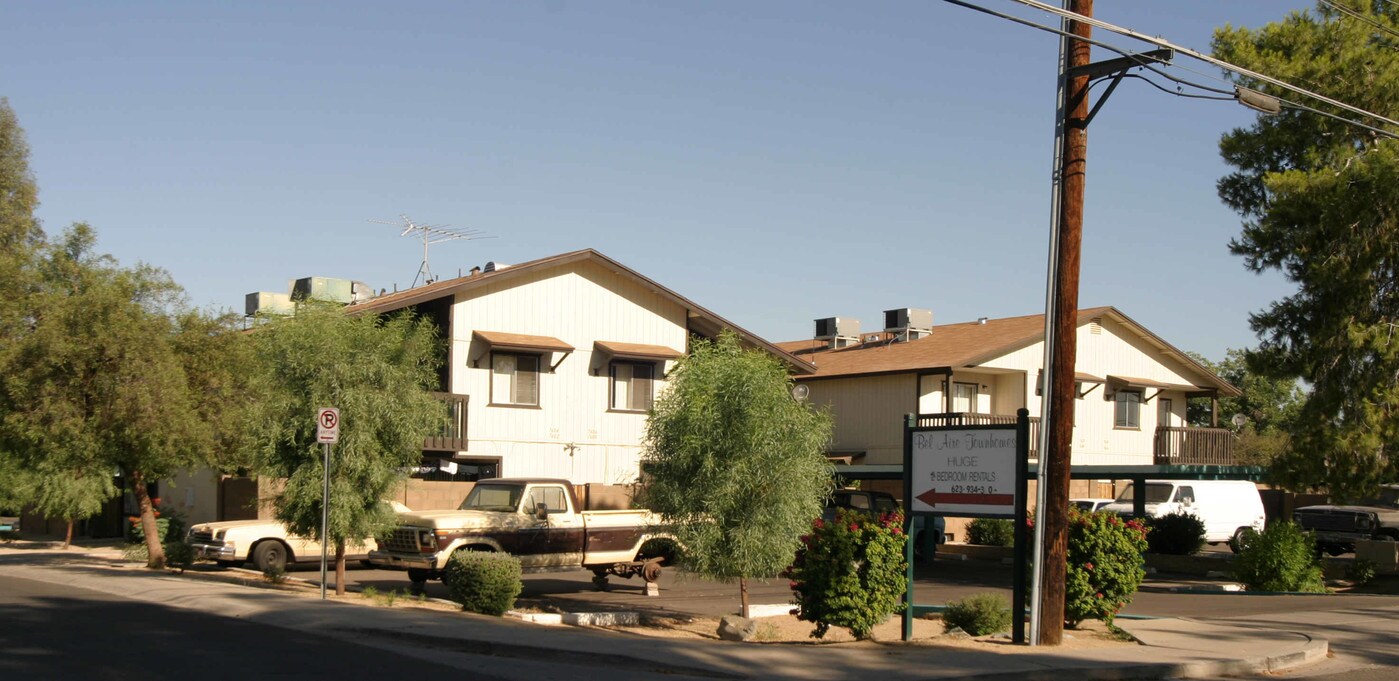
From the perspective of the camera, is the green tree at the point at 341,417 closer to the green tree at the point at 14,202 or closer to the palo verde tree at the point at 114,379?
the palo verde tree at the point at 114,379

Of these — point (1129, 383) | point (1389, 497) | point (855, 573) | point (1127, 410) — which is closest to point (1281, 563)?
point (855, 573)

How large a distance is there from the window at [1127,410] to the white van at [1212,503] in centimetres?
604

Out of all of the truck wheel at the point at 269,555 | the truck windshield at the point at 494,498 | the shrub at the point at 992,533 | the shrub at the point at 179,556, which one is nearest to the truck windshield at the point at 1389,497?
the shrub at the point at 992,533

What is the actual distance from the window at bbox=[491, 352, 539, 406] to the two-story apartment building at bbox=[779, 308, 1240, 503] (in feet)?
32.2

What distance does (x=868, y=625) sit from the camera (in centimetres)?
1505

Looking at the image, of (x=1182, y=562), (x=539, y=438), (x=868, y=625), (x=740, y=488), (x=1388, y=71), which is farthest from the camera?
(x=539, y=438)

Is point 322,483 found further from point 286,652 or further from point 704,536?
point 286,652

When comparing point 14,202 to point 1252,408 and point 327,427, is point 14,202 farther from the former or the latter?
point 1252,408

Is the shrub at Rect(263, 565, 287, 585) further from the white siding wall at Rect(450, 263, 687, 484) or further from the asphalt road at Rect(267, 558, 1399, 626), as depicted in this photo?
the white siding wall at Rect(450, 263, 687, 484)

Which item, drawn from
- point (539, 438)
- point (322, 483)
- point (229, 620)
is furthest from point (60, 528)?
point (229, 620)

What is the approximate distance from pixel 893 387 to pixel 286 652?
3040 centimetres

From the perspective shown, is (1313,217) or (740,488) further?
(1313,217)

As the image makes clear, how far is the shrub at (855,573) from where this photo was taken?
15055 millimetres

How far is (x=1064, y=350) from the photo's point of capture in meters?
14.0
